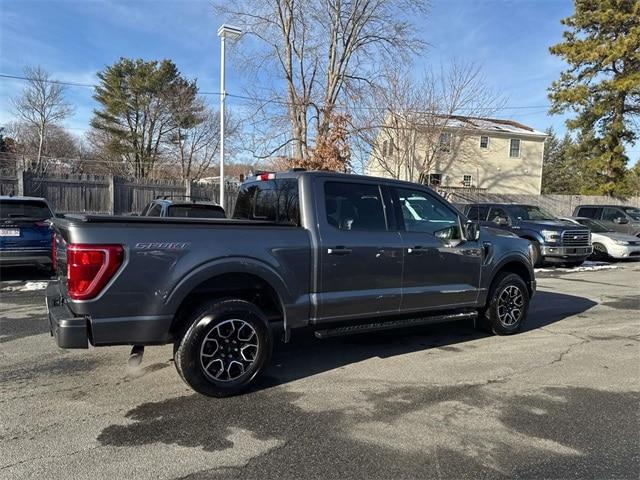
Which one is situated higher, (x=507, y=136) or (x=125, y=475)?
(x=507, y=136)

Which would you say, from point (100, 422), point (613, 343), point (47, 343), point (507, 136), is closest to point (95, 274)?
point (100, 422)

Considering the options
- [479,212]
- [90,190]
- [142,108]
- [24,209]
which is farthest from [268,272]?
[142,108]

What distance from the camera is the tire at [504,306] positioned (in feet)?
20.0

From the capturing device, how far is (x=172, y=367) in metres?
4.79

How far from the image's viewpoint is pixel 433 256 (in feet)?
17.6

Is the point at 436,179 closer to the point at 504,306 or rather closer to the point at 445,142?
the point at 445,142

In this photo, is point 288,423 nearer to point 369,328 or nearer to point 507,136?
point 369,328

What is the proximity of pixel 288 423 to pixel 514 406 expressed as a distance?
188 cm

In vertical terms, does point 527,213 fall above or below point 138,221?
above

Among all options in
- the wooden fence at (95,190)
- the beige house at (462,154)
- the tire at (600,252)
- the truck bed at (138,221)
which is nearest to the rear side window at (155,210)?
the truck bed at (138,221)

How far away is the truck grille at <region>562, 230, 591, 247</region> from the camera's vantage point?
13.0 m

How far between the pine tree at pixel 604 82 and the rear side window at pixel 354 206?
30.7 m

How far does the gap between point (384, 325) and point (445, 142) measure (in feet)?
Answer: 80.6

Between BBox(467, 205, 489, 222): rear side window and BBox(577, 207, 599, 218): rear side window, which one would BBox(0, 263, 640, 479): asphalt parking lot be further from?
BBox(577, 207, 599, 218): rear side window
